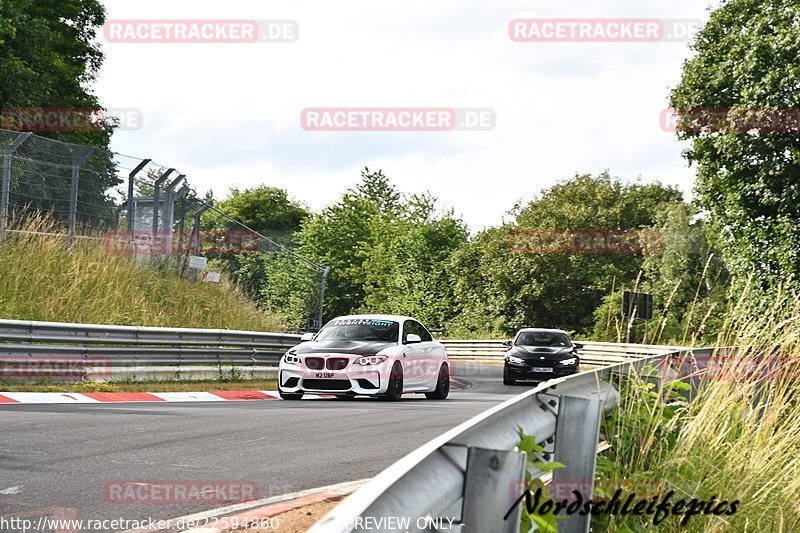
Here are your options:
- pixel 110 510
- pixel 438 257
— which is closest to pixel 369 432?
pixel 110 510

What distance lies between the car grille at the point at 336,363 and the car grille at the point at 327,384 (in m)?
0.21

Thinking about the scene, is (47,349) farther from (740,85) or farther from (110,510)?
(740,85)

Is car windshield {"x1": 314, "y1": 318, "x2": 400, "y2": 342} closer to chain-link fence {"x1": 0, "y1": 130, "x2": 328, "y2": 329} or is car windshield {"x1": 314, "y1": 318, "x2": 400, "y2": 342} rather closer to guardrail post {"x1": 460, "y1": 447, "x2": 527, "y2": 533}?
chain-link fence {"x1": 0, "y1": 130, "x2": 328, "y2": 329}

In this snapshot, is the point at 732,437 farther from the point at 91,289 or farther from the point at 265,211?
the point at 265,211

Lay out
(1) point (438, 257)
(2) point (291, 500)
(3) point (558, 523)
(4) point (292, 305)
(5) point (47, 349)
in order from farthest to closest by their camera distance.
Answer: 1. (1) point (438, 257)
2. (4) point (292, 305)
3. (5) point (47, 349)
4. (2) point (291, 500)
5. (3) point (558, 523)

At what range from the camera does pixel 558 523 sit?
388 cm

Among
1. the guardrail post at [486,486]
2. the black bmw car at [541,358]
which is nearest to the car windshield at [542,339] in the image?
the black bmw car at [541,358]

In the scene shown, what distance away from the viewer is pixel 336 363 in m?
15.0

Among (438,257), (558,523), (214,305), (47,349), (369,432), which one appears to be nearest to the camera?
(558,523)

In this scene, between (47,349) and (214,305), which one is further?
(214,305)

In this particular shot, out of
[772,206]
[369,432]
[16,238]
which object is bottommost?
[369,432]

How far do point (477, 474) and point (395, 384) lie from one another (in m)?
12.9

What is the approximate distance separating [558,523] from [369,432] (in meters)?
6.62

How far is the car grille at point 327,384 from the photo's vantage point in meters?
15.0
